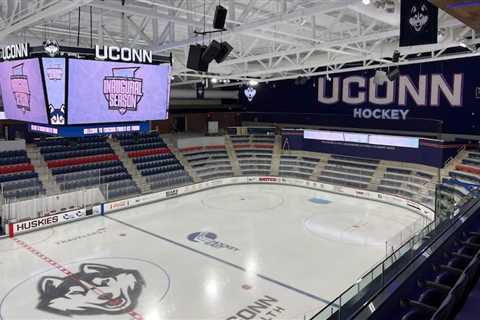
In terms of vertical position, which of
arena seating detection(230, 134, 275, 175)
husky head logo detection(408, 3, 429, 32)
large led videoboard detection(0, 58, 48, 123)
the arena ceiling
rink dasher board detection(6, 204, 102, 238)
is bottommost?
rink dasher board detection(6, 204, 102, 238)

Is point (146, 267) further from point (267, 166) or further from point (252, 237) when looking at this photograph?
point (267, 166)

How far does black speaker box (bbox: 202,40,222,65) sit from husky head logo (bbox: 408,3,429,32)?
4510mm

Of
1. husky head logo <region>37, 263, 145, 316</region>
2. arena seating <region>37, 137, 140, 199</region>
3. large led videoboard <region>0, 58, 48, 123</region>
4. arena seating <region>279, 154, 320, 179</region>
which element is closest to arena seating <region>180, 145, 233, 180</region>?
arena seating <region>279, 154, 320, 179</region>

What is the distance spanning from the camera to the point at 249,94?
27.8 metres

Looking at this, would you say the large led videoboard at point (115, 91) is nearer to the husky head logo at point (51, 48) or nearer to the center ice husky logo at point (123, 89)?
the center ice husky logo at point (123, 89)

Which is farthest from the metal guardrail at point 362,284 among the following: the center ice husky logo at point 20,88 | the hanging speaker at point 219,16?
the center ice husky logo at point 20,88

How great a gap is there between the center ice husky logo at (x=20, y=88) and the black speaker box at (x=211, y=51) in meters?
4.55

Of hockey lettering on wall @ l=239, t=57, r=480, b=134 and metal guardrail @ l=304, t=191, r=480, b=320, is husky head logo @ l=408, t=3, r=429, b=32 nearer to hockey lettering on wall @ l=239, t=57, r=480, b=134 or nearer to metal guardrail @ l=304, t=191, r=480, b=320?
Answer: metal guardrail @ l=304, t=191, r=480, b=320

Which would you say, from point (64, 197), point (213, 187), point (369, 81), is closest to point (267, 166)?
point (213, 187)

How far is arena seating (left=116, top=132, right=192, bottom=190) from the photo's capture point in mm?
24062

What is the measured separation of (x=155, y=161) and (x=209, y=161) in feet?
12.9

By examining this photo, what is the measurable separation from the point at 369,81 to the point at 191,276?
1853 cm

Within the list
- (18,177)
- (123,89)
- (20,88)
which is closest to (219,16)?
(123,89)

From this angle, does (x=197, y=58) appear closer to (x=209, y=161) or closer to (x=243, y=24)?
(x=243, y=24)
